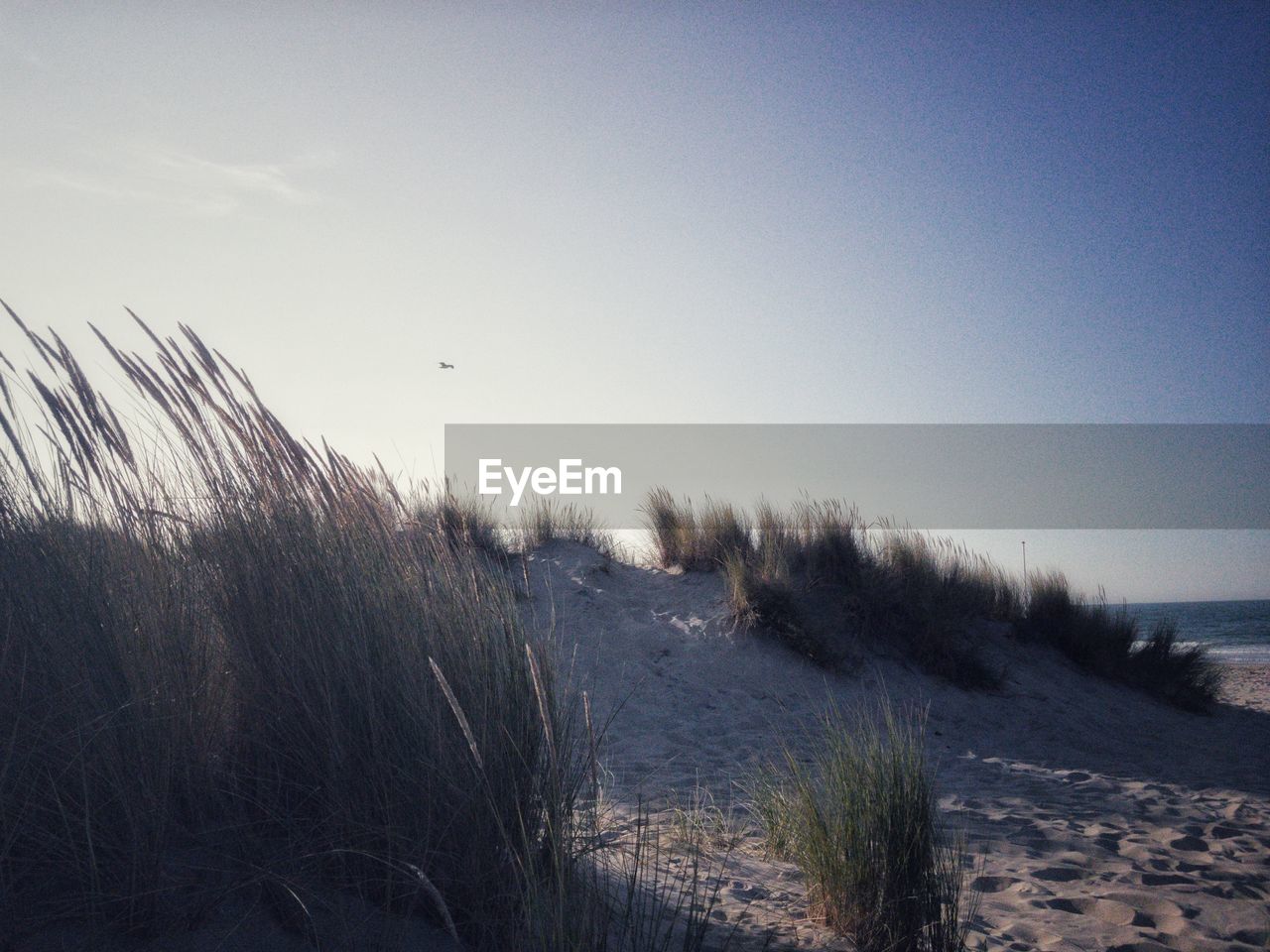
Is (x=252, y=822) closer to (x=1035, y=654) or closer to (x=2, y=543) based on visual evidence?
(x=2, y=543)

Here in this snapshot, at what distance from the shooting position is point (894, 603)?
9828mm

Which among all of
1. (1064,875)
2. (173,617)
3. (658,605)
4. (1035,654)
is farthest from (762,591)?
(173,617)

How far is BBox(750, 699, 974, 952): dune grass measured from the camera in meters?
2.62

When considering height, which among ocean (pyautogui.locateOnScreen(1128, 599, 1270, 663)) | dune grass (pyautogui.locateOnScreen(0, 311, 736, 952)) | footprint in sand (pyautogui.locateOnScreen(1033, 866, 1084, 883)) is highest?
dune grass (pyautogui.locateOnScreen(0, 311, 736, 952))

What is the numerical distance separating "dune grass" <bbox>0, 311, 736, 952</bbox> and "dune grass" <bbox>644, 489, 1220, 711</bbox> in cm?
690

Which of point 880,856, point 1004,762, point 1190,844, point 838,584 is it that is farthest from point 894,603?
point 880,856

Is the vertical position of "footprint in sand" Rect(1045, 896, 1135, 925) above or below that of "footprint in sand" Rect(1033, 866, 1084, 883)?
above

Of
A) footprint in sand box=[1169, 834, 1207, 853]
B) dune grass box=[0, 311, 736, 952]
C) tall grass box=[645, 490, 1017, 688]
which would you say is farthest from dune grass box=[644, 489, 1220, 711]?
dune grass box=[0, 311, 736, 952]

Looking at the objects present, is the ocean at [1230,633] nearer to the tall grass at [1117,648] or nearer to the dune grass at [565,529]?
the tall grass at [1117,648]

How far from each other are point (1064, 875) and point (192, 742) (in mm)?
3814

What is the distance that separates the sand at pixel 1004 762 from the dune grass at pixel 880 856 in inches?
5.2

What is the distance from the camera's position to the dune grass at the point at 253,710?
6.38 feet

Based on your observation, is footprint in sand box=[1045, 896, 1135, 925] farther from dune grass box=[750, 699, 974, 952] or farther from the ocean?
the ocean

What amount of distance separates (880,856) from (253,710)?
7.01 ft
